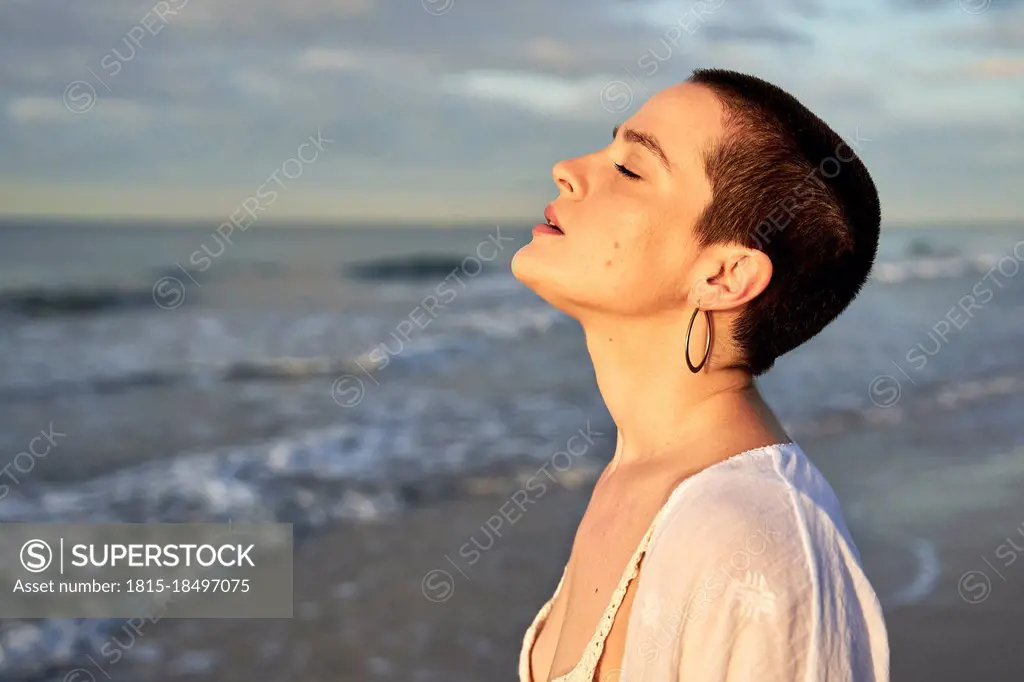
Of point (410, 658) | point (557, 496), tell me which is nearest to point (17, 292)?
point (557, 496)

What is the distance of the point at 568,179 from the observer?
2.16 meters

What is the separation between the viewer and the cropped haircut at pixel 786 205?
192 cm

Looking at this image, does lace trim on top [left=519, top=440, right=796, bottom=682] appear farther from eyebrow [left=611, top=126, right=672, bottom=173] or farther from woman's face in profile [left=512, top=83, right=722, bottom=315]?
eyebrow [left=611, top=126, right=672, bottom=173]

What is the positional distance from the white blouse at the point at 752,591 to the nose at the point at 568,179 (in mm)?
654

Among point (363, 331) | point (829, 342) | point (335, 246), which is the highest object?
point (829, 342)

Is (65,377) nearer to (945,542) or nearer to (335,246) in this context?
(945,542)

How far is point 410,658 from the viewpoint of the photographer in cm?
582

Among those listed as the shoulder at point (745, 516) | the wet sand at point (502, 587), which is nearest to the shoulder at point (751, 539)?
the shoulder at point (745, 516)

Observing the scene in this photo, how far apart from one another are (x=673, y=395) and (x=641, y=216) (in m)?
0.34

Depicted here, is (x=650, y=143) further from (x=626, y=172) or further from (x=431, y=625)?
(x=431, y=625)

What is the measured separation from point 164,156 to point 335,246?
42.5 feet

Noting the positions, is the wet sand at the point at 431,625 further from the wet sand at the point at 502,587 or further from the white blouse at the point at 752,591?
the white blouse at the point at 752,591

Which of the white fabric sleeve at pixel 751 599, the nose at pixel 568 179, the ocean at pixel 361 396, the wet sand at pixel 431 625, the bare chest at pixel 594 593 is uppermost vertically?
the nose at pixel 568 179

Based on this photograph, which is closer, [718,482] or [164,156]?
[718,482]
